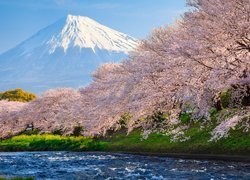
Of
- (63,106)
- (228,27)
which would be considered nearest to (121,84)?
(228,27)

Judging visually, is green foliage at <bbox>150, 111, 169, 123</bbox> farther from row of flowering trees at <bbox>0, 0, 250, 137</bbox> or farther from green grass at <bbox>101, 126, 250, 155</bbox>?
green grass at <bbox>101, 126, 250, 155</bbox>

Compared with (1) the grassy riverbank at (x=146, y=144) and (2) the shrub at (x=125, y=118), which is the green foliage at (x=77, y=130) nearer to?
(1) the grassy riverbank at (x=146, y=144)

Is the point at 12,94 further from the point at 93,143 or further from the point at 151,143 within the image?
the point at 151,143

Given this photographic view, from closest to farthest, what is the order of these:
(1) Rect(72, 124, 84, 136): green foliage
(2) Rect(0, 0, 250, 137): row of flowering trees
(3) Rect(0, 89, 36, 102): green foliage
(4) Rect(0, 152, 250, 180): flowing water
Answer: (2) Rect(0, 0, 250, 137): row of flowering trees, (4) Rect(0, 152, 250, 180): flowing water, (1) Rect(72, 124, 84, 136): green foliage, (3) Rect(0, 89, 36, 102): green foliage

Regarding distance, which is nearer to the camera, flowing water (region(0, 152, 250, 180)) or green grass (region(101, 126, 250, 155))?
flowing water (region(0, 152, 250, 180))

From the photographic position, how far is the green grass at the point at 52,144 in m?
42.3

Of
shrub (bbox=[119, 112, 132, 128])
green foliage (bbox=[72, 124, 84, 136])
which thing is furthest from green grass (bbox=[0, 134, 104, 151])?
green foliage (bbox=[72, 124, 84, 136])

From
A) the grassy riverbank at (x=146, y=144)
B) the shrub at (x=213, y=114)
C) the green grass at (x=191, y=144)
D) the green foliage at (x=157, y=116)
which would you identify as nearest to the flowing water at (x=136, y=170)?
the green foliage at (x=157, y=116)

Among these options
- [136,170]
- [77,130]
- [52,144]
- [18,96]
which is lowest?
[136,170]

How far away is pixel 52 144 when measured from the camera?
153 ft

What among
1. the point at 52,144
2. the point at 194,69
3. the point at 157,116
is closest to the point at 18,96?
the point at 52,144

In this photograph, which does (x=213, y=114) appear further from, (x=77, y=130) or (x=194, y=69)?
(x=77, y=130)

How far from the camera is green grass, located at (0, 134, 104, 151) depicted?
1666 inches

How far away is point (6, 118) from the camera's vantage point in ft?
232
